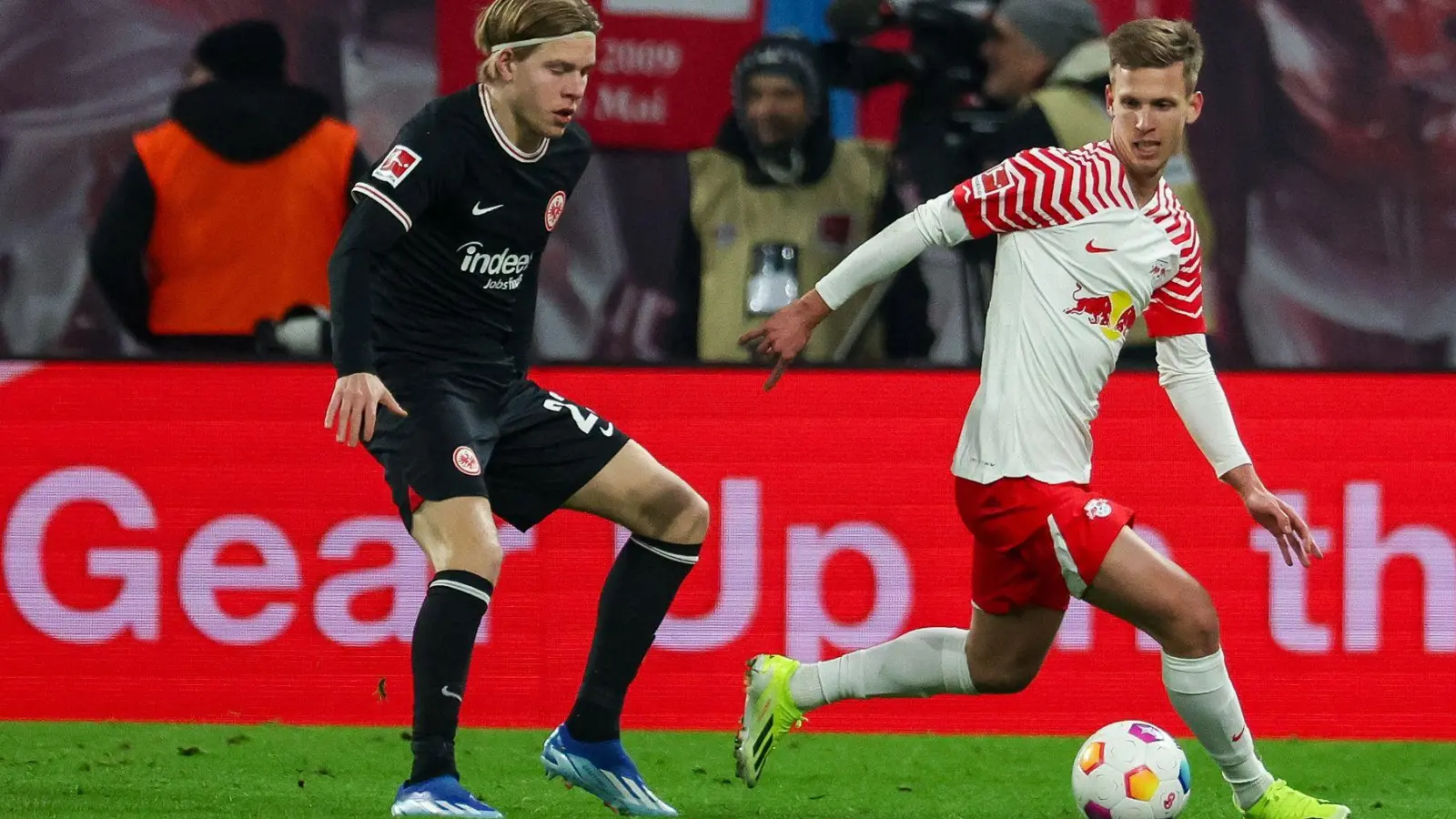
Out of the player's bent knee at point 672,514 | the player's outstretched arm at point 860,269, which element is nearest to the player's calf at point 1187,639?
the player's outstretched arm at point 860,269

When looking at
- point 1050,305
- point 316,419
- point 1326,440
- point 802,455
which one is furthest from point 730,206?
point 1050,305

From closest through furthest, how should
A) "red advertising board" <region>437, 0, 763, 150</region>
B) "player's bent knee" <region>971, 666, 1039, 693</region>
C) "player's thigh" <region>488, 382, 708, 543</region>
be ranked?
"player's bent knee" <region>971, 666, 1039, 693</region>
"player's thigh" <region>488, 382, 708, 543</region>
"red advertising board" <region>437, 0, 763, 150</region>

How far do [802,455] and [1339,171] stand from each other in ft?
7.11

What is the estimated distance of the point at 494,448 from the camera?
5.31 meters

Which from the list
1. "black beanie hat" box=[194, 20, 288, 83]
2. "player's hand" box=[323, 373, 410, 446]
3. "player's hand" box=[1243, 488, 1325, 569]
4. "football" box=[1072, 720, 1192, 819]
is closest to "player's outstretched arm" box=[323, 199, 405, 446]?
"player's hand" box=[323, 373, 410, 446]

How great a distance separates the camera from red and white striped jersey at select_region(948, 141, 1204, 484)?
194 inches

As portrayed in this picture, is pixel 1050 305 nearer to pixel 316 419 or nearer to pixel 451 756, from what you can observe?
pixel 451 756

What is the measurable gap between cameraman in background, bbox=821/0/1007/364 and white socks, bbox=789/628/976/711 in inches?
81.6

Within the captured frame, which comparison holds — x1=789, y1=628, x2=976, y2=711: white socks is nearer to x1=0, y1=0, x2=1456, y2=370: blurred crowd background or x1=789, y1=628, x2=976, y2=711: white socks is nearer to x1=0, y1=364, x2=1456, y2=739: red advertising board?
x1=0, y1=364, x2=1456, y2=739: red advertising board

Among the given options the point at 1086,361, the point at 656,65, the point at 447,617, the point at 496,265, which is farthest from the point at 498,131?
the point at 656,65

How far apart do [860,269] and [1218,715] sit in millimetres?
1241

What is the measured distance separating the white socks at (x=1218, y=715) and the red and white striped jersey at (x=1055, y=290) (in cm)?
48

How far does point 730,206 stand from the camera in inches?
289

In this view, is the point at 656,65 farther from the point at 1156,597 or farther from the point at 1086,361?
the point at 1156,597
